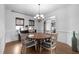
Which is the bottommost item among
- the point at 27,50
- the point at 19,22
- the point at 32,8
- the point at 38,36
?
the point at 27,50

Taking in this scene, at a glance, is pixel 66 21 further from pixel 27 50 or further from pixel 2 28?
pixel 2 28

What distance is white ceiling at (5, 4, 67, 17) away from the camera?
1.29 metres

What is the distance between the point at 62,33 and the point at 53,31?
175 mm

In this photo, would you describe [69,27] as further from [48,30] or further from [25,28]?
[25,28]

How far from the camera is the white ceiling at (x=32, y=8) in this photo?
1287 millimetres

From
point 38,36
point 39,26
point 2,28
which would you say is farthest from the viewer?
point 38,36

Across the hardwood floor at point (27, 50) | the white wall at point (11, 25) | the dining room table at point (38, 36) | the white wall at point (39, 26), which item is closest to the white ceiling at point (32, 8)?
the white wall at point (11, 25)

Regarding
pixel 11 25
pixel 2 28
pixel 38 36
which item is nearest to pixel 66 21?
pixel 38 36

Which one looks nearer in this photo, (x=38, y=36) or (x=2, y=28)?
(x=2, y=28)

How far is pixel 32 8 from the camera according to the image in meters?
Answer: 1.38

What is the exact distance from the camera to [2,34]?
1292mm

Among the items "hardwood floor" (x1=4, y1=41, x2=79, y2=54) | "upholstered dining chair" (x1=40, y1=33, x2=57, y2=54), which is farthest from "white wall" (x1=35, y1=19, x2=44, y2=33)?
"hardwood floor" (x1=4, y1=41, x2=79, y2=54)

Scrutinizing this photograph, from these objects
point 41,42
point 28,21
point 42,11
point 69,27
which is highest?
point 42,11
